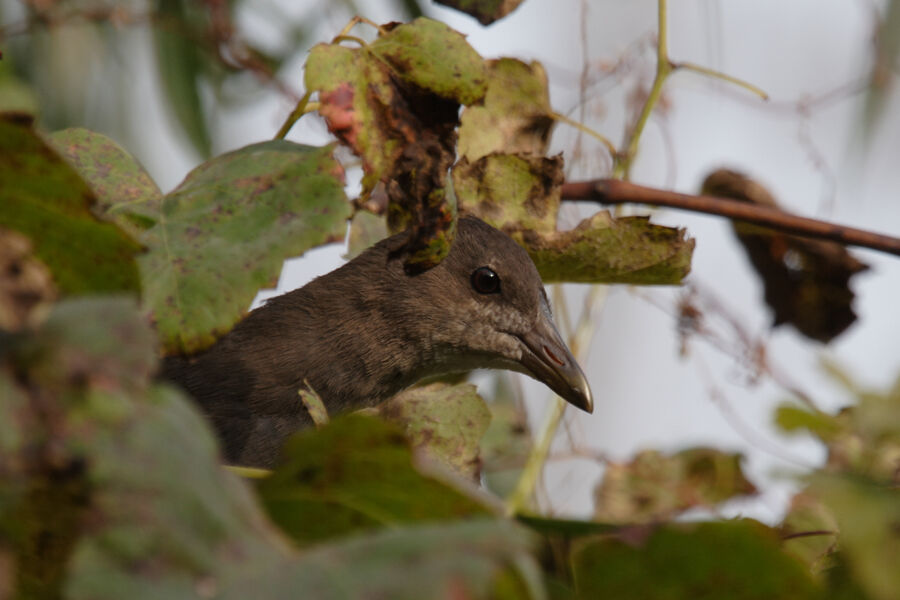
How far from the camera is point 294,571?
584 mm

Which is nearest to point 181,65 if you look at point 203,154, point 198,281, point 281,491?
point 203,154

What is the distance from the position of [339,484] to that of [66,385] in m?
0.19

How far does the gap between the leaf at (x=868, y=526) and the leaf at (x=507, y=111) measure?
1.19 m

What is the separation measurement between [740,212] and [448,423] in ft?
1.74

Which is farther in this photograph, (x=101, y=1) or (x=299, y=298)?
(x=101, y=1)

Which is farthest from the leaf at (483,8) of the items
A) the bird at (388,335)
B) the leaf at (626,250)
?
the bird at (388,335)

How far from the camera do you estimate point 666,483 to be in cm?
204

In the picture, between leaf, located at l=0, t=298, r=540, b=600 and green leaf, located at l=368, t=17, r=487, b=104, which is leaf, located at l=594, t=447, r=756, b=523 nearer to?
green leaf, located at l=368, t=17, r=487, b=104

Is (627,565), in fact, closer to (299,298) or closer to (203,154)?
(299,298)

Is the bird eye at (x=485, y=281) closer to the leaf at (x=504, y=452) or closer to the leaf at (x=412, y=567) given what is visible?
the leaf at (x=504, y=452)

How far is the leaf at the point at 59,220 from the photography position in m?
0.71

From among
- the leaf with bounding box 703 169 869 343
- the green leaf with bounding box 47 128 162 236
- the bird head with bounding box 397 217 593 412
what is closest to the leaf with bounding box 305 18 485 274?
the green leaf with bounding box 47 128 162 236

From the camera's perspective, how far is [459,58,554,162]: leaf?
1.84m

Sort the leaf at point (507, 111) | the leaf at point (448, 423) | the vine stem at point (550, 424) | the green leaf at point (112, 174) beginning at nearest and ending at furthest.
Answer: the green leaf at point (112, 174), the leaf at point (448, 423), the vine stem at point (550, 424), the leaf at point (507, 111)
